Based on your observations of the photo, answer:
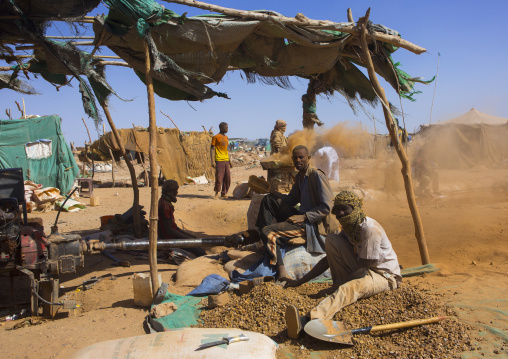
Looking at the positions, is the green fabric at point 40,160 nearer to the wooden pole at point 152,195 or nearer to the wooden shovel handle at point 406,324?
the wooden pole at point 152,195

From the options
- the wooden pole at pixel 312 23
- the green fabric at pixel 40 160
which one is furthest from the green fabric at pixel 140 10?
the green fabric at pixel 40 160

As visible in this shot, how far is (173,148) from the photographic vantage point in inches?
666

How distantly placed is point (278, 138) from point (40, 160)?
8.51m

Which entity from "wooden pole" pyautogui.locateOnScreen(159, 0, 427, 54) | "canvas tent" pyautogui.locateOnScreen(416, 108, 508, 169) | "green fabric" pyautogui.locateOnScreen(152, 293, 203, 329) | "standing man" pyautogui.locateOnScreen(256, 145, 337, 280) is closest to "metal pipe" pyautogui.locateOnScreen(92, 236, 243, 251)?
"standing man" pyautogui.locateOnScreen(256, 145, 337, 280)

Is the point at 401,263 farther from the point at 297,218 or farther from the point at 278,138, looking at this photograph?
the point at 278,138

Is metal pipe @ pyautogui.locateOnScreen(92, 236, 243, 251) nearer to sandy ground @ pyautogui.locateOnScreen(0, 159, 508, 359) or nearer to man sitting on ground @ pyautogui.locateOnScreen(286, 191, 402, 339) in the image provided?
sandy ground @ pyautogui.locateOnScreen(0, 159, 508, 359)

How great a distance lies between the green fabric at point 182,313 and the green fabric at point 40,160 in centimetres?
1036

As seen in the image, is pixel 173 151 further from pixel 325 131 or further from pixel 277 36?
pixel 277 36

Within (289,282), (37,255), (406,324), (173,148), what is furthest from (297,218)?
(173,148)

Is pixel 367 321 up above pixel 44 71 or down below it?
below

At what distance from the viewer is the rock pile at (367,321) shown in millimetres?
3156

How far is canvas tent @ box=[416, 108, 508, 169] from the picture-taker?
20.2 metres

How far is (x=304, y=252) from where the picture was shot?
5191mm

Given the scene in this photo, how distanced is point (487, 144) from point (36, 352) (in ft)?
71.4
